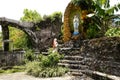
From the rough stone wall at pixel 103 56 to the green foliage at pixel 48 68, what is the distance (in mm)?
981

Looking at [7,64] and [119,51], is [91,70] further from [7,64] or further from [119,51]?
[7,64]

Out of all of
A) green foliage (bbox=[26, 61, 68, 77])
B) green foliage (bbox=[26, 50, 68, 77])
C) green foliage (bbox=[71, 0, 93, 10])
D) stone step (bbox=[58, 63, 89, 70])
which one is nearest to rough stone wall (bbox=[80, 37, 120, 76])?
stone step (bbox=[58, 63, 89, 70])

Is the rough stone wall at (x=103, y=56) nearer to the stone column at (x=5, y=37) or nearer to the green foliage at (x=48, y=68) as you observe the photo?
the green foliage at (x=48, y=68)

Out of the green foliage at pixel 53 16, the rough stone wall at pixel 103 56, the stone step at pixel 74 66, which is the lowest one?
the stone step at pixel 74 66

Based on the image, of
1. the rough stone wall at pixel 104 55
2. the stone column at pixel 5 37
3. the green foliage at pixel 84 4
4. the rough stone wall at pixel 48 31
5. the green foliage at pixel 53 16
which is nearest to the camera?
the rough stone wall at pixel 104 55

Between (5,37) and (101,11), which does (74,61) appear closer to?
(101,11)

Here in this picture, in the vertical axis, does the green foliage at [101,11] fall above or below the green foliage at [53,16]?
below

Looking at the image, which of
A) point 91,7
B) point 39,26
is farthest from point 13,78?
point 39,26

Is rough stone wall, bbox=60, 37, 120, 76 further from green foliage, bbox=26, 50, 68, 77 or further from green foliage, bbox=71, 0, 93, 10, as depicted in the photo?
green foliage, bbox=71, 0, 93, 10

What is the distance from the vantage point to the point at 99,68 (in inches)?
384

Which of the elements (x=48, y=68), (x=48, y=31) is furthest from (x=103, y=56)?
(x=48, y=31)

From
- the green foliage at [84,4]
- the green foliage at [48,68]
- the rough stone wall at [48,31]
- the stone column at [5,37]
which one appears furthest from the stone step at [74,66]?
the rough stone wall at [48,31]

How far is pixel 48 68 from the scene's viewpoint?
1239cm

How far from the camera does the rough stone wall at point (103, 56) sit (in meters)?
8.41
